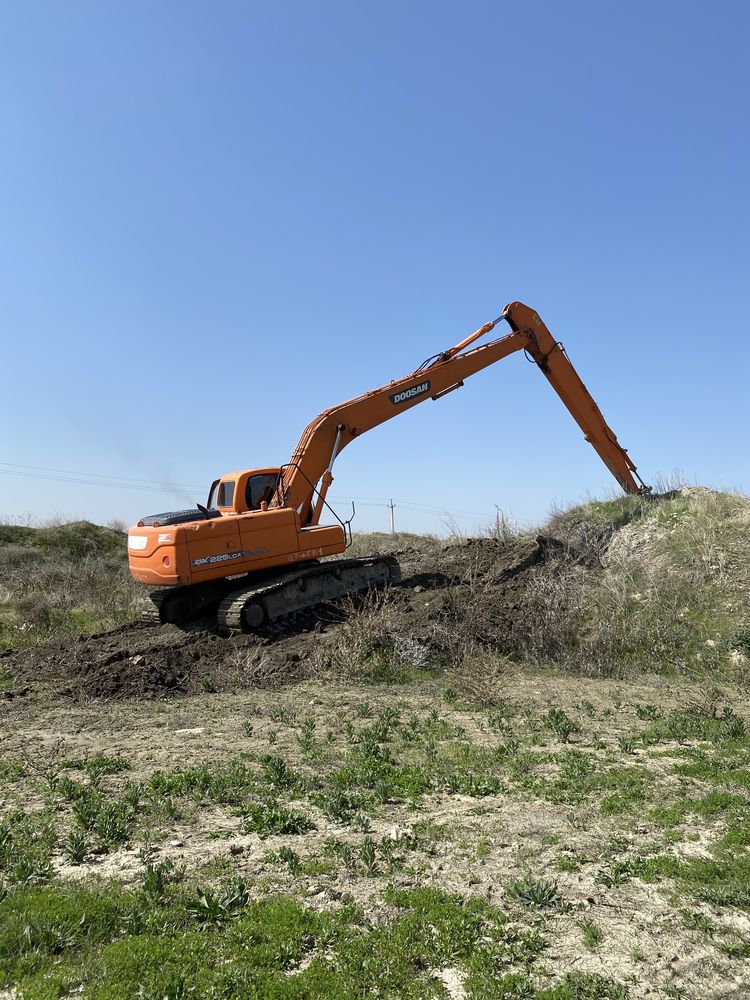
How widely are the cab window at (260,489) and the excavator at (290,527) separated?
2 centimetres

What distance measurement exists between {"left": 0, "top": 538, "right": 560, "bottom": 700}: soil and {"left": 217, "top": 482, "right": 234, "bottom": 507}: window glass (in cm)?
241

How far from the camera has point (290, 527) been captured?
1361cm

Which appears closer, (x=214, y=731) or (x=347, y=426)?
(x=214, y=731)

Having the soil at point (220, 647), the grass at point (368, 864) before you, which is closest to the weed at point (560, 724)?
the grass at point (368, 864)

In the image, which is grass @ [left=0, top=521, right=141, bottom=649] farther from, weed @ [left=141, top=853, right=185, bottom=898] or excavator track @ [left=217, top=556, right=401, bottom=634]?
weed @ [left=141, top=853, right=185, bottom=898]

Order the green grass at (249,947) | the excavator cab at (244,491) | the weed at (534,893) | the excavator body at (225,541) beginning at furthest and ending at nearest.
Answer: the excavator cab at (244,491) < the excavator body at (225,541) < the weed at (534,893) < the green grass at (249,947)

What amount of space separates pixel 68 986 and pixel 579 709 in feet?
21.2

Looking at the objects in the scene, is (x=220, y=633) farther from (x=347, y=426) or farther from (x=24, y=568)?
(x=24, y=568)

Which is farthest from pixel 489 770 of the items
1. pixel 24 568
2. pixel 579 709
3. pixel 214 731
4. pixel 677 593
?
pixel 24 568

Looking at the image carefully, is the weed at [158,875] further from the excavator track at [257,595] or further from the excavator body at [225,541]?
the excavator body at [225,541]

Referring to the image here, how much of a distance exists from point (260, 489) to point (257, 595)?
2.54 meters

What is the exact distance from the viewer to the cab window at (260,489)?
46.1 ft

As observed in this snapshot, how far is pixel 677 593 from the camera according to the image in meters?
13.1

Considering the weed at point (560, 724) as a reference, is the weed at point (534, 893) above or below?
below
